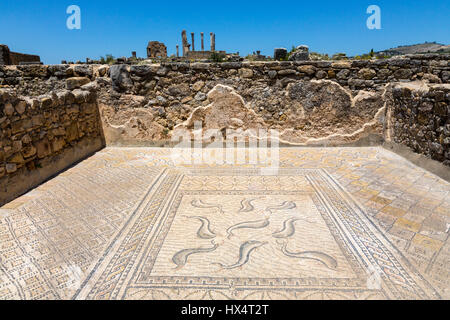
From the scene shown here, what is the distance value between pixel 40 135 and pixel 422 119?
500 cm

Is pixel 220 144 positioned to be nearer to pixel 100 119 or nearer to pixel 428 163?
pixel 100 119

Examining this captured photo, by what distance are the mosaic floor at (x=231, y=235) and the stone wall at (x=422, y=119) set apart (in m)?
0.37

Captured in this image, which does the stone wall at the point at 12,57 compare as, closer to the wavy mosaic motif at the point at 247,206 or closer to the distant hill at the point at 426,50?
the wavy mosaic motif at the point at 247,206

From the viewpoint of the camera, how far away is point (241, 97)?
475 centimetres

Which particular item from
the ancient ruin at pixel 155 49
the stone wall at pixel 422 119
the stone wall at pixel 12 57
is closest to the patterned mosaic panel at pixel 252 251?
the stone wall at pixel 422 119

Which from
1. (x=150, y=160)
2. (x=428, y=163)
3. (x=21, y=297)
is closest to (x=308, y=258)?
(x=21, y=297)

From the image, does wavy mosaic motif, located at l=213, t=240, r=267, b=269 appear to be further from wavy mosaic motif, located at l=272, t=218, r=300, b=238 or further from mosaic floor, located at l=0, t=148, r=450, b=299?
wavy mosaic motif, located at l=272, t=218, r=300, b=238

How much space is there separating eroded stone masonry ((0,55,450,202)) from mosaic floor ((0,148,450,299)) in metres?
1.18

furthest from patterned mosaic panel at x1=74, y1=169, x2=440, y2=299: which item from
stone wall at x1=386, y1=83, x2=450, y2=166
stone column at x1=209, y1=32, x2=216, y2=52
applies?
stone column at x1=209, y1=32, x2=216, y2=52

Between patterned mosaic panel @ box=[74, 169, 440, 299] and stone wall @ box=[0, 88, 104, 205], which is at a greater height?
stone wall @ box=[0, 88, 104, 205]

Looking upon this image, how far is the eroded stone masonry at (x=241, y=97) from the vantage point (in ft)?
14.5

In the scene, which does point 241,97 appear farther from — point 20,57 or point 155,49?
point 155,49

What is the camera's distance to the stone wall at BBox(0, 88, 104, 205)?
294 cm

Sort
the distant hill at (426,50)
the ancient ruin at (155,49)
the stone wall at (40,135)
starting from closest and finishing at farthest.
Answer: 1. the stone wall at (40,135)
2. the distant hill at (426,50)
3. the ancient ruin at (155,49)
